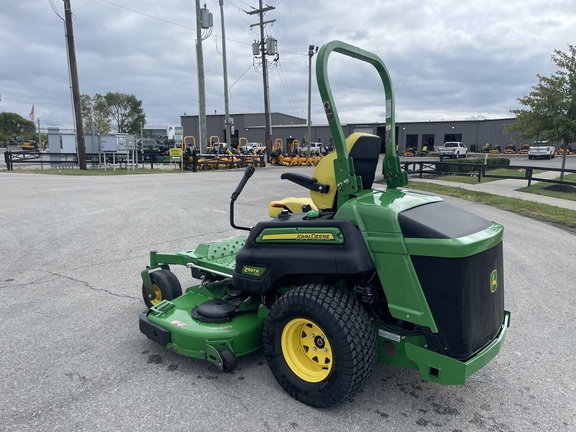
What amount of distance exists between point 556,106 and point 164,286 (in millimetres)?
17271

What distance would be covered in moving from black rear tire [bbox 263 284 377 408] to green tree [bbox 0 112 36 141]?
8893cm

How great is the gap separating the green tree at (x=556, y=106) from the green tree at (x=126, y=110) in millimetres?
63539

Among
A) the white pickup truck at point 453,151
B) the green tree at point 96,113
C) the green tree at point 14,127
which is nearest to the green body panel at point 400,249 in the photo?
the white pickup truck at point 453,151

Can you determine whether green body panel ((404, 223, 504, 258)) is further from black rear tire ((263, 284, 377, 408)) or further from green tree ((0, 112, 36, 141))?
green tree ((0, 112, 36, 141))

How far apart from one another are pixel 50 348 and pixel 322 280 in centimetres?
227

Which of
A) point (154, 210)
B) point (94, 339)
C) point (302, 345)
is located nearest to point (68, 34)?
point (154, 210)

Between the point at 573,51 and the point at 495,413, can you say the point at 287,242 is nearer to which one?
the point at 495,413

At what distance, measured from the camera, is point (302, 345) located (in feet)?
9.46

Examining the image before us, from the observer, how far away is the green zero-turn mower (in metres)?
2.48

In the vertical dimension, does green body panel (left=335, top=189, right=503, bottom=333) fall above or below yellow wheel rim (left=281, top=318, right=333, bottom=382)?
above

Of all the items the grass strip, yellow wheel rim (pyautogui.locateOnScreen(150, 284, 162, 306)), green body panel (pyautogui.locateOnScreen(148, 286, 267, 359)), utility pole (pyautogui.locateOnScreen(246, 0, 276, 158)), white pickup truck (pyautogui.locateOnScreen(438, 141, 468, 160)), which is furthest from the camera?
white pickup truck (pyautogui.locateOnScreen(438, 141, 468, 160))

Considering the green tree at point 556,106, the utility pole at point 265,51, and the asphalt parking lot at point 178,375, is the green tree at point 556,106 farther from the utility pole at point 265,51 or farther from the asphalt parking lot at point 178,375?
the utility pole at point 265,51

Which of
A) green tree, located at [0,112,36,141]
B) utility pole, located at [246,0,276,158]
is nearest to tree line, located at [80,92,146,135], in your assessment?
green tree, located at [0,112,36,141]

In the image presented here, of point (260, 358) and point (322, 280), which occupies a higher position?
point (322, 280)
